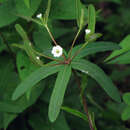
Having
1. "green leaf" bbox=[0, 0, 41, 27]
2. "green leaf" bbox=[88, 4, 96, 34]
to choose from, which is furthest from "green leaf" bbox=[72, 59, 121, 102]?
"green leaf" bbox=[0, 0, 41, 27]

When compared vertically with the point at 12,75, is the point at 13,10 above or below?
above

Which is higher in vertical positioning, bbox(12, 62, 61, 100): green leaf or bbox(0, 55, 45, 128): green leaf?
bbox(12, 62, 61, 100): green leaf

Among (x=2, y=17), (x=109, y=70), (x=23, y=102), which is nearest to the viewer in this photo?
(x=2, y=17)

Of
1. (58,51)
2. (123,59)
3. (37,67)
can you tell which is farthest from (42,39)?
(123,59)

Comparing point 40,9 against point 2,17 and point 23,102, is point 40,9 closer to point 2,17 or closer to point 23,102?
point 2,17

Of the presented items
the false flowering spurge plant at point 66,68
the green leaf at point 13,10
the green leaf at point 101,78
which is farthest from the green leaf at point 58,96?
the green leaf at point 13,10

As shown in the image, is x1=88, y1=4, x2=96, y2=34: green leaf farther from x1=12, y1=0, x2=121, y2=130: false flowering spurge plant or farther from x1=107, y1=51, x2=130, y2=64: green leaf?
x1=107, y1=51, x2=130, y2=64: green leaf

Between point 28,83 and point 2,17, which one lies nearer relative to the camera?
point 28,83

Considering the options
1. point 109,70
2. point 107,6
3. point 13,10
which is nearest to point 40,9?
point 13,10
